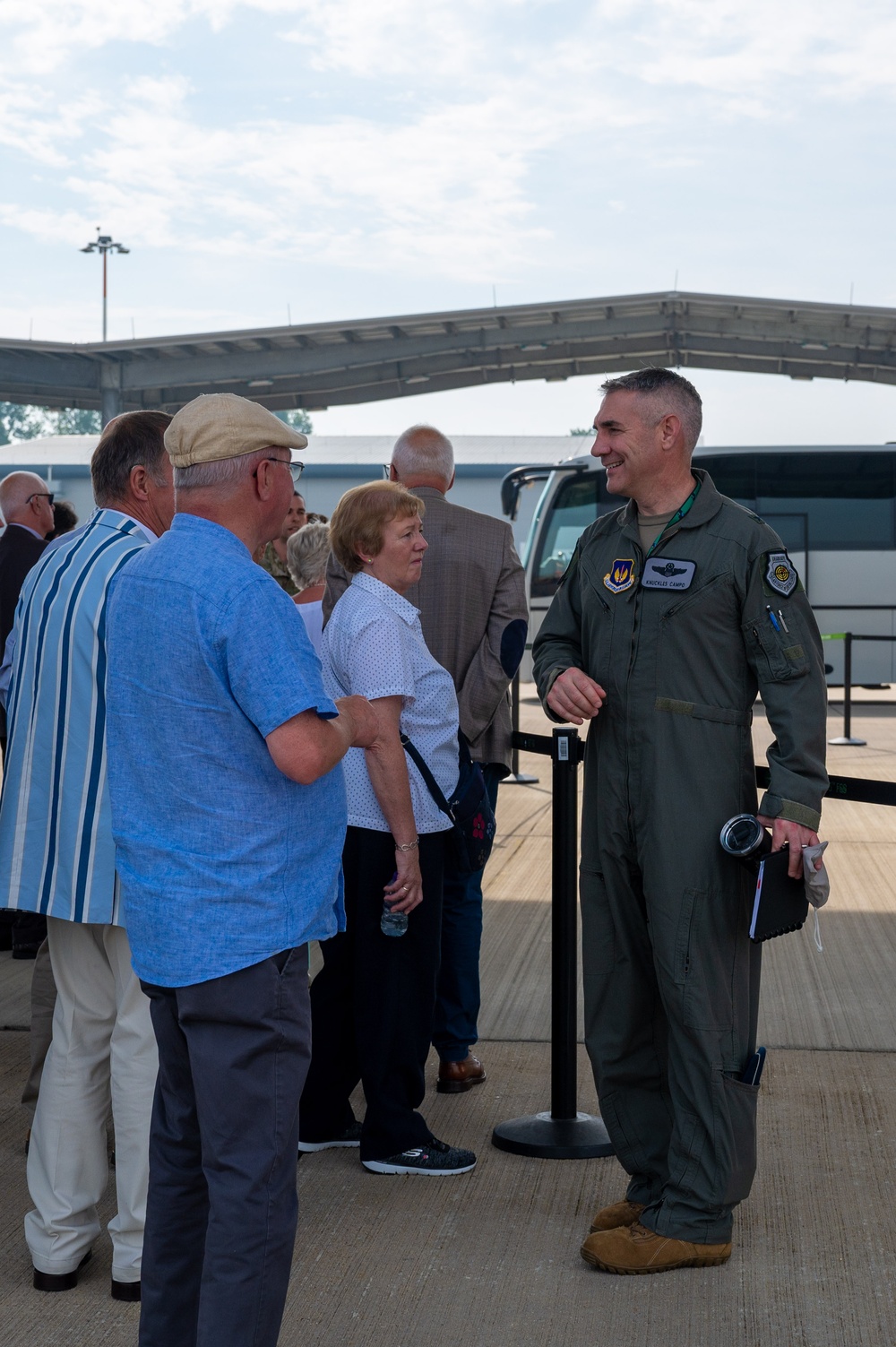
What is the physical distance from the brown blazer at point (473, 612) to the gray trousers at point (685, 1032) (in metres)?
1.13

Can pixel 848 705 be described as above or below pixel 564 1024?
above

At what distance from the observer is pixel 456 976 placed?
443 centimetres

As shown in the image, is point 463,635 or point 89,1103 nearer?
point 89,1103

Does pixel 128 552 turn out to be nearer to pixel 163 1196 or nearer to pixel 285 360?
pixel 163 1196

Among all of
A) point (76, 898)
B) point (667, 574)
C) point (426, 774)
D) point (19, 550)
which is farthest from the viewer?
point (19, 550)

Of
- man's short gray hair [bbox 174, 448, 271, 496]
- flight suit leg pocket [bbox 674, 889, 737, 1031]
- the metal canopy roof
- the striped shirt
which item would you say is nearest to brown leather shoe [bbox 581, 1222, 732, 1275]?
flight suit leg pocket [bbox 674, 889, 737, 1031]

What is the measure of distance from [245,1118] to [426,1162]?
158 centimetres

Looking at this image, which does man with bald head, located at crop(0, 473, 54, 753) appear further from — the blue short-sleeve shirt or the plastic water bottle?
the blue short-sleeve shirt

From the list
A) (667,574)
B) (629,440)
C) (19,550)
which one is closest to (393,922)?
(667,574)

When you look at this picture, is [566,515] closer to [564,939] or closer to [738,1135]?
[564,939]

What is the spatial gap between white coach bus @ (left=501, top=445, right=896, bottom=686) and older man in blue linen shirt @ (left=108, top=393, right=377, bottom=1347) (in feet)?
54.3

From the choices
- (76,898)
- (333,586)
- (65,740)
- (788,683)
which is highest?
(333,586)

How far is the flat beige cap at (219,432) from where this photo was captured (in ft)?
7.73

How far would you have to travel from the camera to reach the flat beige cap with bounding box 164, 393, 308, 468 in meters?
2.36
